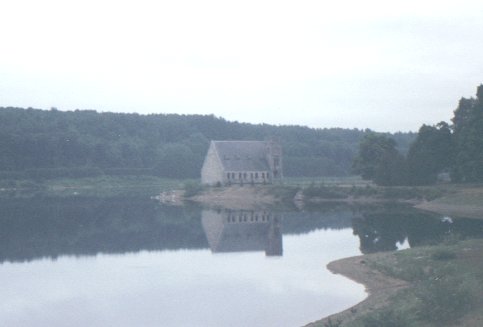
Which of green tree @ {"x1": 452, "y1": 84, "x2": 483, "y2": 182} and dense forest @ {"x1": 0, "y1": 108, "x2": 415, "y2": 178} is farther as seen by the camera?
dense forest @ {"x1": 0, "y1": 108, "x2": 415, "y2": 178}

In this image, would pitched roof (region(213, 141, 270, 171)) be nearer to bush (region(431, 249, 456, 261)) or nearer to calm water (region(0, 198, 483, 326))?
calm water (region(0, 198, 483, 326))

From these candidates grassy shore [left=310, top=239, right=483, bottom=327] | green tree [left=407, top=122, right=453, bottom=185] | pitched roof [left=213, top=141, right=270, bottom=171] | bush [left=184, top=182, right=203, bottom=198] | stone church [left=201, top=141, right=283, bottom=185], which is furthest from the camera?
pitched roof [left=213, top=141, right=270, bottom=171]

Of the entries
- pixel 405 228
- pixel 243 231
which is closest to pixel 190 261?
pixel 243 231

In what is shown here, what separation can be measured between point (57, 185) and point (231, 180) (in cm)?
3103

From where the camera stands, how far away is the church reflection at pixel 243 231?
138 feet

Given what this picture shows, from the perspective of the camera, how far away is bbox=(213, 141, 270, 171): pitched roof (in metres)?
87.9

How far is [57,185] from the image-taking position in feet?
355

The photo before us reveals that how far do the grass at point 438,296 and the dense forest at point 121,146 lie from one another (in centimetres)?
7564

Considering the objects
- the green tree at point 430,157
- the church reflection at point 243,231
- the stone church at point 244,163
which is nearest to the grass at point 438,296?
the church reflection at point 243,231

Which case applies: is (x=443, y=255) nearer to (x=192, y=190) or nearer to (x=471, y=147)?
(x=471, y=147)

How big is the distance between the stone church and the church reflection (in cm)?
2138

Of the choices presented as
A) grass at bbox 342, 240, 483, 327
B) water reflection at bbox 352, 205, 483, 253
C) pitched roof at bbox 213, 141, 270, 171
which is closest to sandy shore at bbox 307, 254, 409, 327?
grass at bbox 342, 240, 483, 327

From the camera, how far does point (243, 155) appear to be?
293 feet

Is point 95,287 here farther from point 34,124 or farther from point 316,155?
point 316,155
